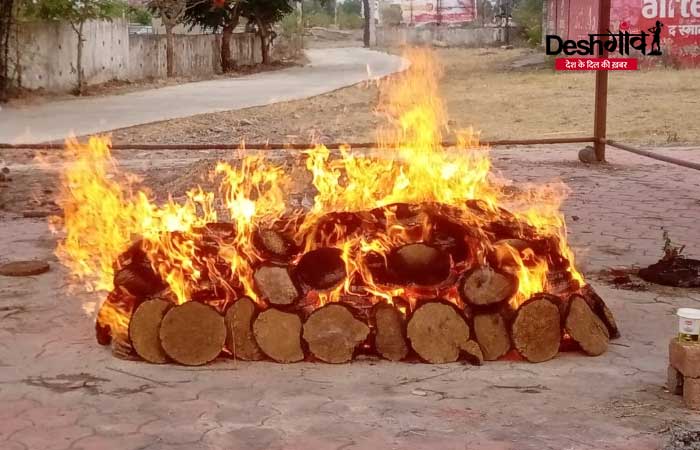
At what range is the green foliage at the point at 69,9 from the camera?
2166 centimetres

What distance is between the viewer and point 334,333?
4.53 metres

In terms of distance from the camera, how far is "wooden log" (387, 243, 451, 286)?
4.71 metres

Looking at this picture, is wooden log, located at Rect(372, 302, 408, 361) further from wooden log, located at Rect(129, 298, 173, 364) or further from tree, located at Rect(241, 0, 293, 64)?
tree, located at Rect(241, 0, 293, 64)

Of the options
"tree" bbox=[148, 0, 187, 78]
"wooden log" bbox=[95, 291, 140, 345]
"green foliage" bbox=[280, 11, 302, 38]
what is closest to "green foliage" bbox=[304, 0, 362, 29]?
"green foliage" bbox=[280, 11, 302, 38]

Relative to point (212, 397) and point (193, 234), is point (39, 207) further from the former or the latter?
point (212, 397)

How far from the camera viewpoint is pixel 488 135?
1602 cm

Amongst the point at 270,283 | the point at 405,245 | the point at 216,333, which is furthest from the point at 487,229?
the point at 216,333

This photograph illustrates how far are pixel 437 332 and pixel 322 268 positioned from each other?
26.8 inches

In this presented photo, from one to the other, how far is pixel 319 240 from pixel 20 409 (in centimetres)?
176

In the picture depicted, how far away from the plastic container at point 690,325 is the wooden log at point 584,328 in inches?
27.5

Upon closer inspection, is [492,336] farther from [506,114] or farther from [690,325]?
[506,114]

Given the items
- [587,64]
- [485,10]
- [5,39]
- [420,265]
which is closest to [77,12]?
[5,39]

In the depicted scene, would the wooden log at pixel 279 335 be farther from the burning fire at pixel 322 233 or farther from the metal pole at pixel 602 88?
the metal pole at pixel 602 88

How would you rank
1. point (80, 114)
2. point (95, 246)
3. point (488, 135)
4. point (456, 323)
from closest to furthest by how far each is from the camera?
1. point (456, 323)
2. point (95, 246)
3. point (488, 135)
4. point (80, 114)
